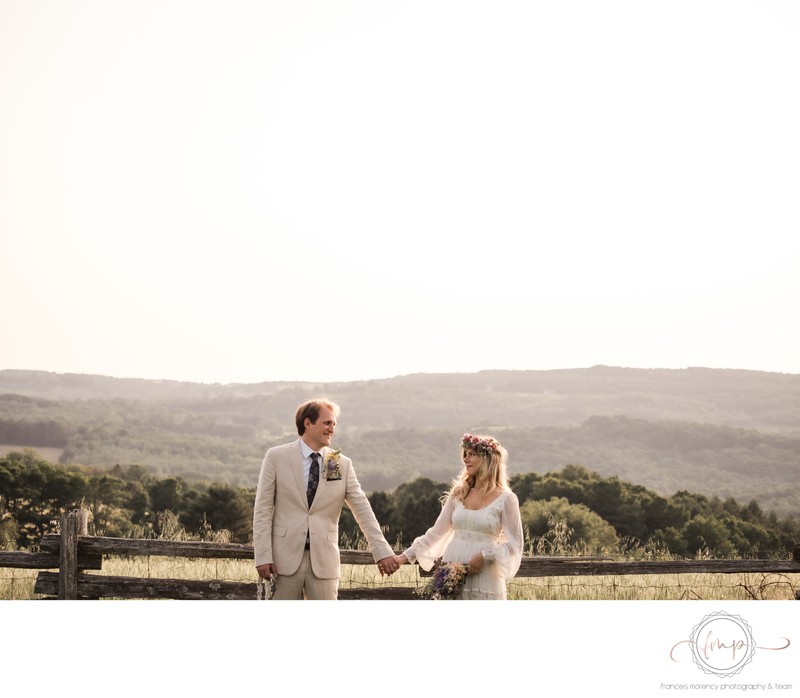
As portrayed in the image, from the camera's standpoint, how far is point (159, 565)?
38.9ft

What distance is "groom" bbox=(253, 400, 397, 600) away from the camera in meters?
6.29

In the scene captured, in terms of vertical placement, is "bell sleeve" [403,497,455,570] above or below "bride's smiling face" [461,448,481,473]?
below

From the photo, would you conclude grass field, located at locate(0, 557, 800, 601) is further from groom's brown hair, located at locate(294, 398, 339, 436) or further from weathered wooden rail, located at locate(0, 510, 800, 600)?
groom's brown hair, located at locate(294, 398, 339, 436)

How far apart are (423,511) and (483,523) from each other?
2093cm

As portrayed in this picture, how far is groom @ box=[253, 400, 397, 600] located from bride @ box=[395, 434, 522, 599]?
2.12ft

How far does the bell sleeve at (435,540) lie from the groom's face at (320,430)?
90 centimetres

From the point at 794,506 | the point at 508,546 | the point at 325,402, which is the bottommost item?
the point at 794,506

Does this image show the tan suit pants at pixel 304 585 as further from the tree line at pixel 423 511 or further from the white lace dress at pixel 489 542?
the tree line at pixel 423 511

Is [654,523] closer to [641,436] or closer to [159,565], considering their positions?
[159,565]

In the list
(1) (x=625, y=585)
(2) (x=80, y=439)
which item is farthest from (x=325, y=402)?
(2) (x=80, y=439)

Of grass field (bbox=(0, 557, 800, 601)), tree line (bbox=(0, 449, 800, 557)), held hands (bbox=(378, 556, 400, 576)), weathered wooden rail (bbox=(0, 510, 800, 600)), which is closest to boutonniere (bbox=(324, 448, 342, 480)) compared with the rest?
held hands (bbox=(378, 556, 400, 576))
